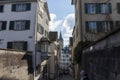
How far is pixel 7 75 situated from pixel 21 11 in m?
12.3

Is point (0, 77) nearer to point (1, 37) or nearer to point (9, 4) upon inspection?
point (1, 37)

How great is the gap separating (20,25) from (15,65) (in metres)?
8.77

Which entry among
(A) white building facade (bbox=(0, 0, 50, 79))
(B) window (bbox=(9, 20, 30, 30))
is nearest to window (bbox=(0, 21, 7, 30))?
(A) white building facade (bbox=(0, 0, 50, 79))

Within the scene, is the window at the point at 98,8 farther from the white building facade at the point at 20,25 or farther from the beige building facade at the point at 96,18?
the white building facade at the point at 20,25

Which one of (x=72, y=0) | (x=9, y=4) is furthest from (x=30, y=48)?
(x=72, y=0)

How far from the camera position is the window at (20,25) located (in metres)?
30.7

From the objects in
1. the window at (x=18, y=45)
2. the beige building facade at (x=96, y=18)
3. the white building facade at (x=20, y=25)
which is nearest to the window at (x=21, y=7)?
the white building facade at (x=20, y=25)

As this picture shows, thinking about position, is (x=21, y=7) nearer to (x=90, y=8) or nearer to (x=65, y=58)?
(x=90, y=8)

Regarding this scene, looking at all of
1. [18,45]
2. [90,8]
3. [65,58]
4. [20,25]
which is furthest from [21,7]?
[65,58]

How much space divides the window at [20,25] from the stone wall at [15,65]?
441 centimetres

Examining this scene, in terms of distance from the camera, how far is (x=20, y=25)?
102 feet

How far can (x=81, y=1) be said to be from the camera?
3044 centimetres

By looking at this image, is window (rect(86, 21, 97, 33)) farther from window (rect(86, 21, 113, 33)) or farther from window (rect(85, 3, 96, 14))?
window (rect(85, 3, 96, 14))

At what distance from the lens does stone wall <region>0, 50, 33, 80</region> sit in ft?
68.4
